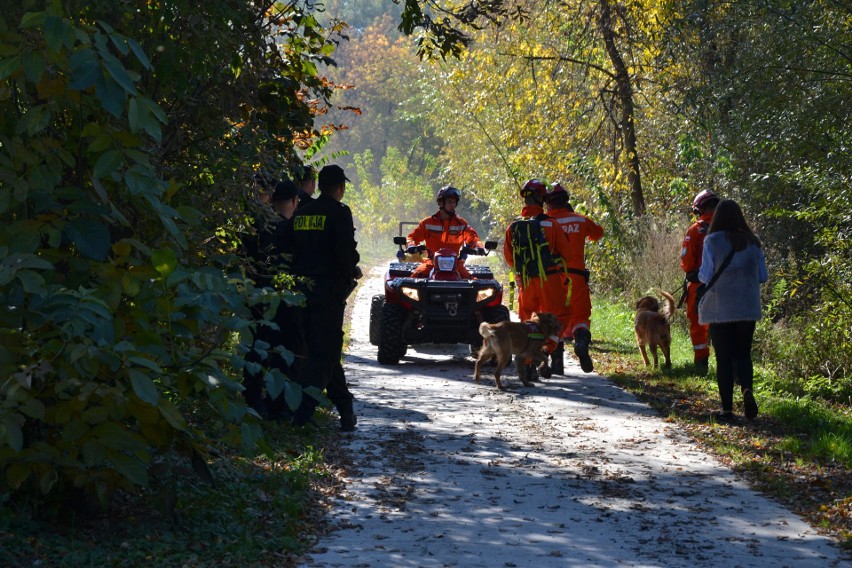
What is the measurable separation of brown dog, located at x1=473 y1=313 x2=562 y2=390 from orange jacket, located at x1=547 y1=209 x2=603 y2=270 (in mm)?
958

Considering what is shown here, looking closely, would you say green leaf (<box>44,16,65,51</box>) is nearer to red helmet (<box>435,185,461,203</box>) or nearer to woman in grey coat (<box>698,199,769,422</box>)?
woman in grey coat (<box>698,199,769,422</box>)

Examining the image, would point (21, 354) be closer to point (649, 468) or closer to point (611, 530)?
point (611, 530)

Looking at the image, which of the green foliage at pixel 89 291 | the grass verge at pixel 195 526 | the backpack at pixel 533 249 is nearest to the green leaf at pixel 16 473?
the green foliage at pixel 89 291

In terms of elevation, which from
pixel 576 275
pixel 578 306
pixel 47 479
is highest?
pixel 576 275

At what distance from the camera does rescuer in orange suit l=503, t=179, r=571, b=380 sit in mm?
13566

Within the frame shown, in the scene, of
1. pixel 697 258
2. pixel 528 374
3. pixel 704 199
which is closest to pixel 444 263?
pixel 528 374

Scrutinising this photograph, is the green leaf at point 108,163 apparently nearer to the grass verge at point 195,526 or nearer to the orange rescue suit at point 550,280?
the grass verge at point 195,526

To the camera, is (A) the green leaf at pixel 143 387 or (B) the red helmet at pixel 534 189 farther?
(B) the red helmet at pixel 534 189

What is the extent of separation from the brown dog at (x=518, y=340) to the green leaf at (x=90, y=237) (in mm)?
7405

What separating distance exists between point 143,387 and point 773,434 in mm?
6290

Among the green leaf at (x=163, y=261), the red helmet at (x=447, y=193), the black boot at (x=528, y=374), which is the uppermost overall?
the red helmet at (x=447, y=193)

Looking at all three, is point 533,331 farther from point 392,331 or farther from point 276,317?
point 276,317

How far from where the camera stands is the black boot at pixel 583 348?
13.6 meters

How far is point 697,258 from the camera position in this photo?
13.0m
